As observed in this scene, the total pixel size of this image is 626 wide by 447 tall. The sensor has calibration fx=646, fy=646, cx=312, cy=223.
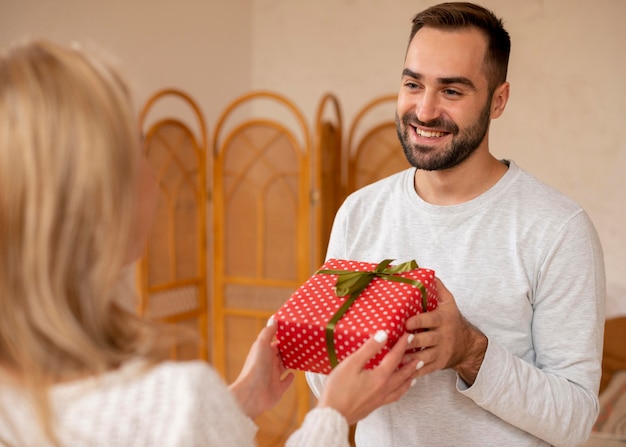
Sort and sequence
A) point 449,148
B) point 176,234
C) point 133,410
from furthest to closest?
1. point 176,234
2. point 449,148
3. point 133,410

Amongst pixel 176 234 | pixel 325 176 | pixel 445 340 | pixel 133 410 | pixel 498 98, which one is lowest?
pixel 176 234

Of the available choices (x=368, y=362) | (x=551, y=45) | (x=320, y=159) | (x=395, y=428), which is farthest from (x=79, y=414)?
(x=551, y=45)

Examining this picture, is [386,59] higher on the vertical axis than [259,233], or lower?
higher

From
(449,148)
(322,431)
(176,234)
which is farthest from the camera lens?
(176,234)

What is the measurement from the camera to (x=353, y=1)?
12.8 ft

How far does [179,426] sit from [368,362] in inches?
19.1

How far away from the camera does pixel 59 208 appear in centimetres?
79

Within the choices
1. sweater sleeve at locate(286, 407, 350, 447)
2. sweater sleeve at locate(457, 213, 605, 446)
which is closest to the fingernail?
sweater sleeve at locate(286, 407, 350, 447)

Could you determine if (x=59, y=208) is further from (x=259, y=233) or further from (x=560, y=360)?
(x=259, y=233)

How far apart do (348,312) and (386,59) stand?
285cm

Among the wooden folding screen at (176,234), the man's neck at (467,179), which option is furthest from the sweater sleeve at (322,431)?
the wooden folding screen at (176,234)

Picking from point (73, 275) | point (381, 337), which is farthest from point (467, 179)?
point (73, 275)

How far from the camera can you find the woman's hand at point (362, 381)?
42.8 inches

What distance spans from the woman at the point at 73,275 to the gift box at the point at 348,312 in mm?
380
